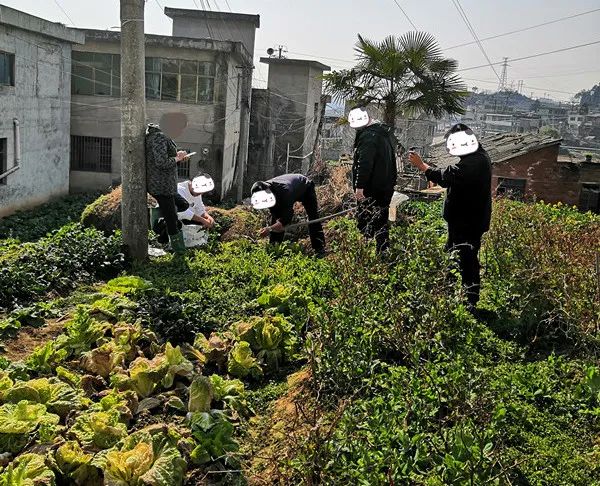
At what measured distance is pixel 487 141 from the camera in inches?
1184

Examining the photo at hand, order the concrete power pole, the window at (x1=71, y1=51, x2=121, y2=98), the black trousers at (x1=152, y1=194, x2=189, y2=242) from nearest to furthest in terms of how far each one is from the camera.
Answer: the concrete power pole < the black trousers at (x1=152, y1=194, x2=189, y2=242) < the window at (x1=71, y1=51, x2=121, y2=98)

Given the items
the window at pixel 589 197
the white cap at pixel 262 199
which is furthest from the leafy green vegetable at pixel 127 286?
the window at pixel 589 197

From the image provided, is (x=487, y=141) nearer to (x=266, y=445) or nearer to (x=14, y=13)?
(x=14, y=13)

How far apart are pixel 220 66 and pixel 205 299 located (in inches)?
573

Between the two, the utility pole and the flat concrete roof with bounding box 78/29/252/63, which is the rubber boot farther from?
the flat concrete roof with bounding box 78/29/252/63

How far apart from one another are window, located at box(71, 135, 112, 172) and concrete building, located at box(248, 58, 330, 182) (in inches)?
227

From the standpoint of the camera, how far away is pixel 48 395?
430 centimetres

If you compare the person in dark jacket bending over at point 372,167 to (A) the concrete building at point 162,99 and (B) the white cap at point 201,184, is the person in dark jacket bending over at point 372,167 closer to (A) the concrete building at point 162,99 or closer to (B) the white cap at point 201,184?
(B) the white cap at point 201,184

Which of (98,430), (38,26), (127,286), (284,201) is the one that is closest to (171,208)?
(284,201)

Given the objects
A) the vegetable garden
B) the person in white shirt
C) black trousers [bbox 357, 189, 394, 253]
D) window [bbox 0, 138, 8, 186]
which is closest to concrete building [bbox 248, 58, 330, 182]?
window [bbox 0, 138, 8, 186]

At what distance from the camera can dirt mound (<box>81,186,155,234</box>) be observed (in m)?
11.1

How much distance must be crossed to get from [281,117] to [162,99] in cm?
578

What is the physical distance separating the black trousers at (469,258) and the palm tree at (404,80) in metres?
9.02

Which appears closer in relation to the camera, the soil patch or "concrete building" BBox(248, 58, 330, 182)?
the soil patch
